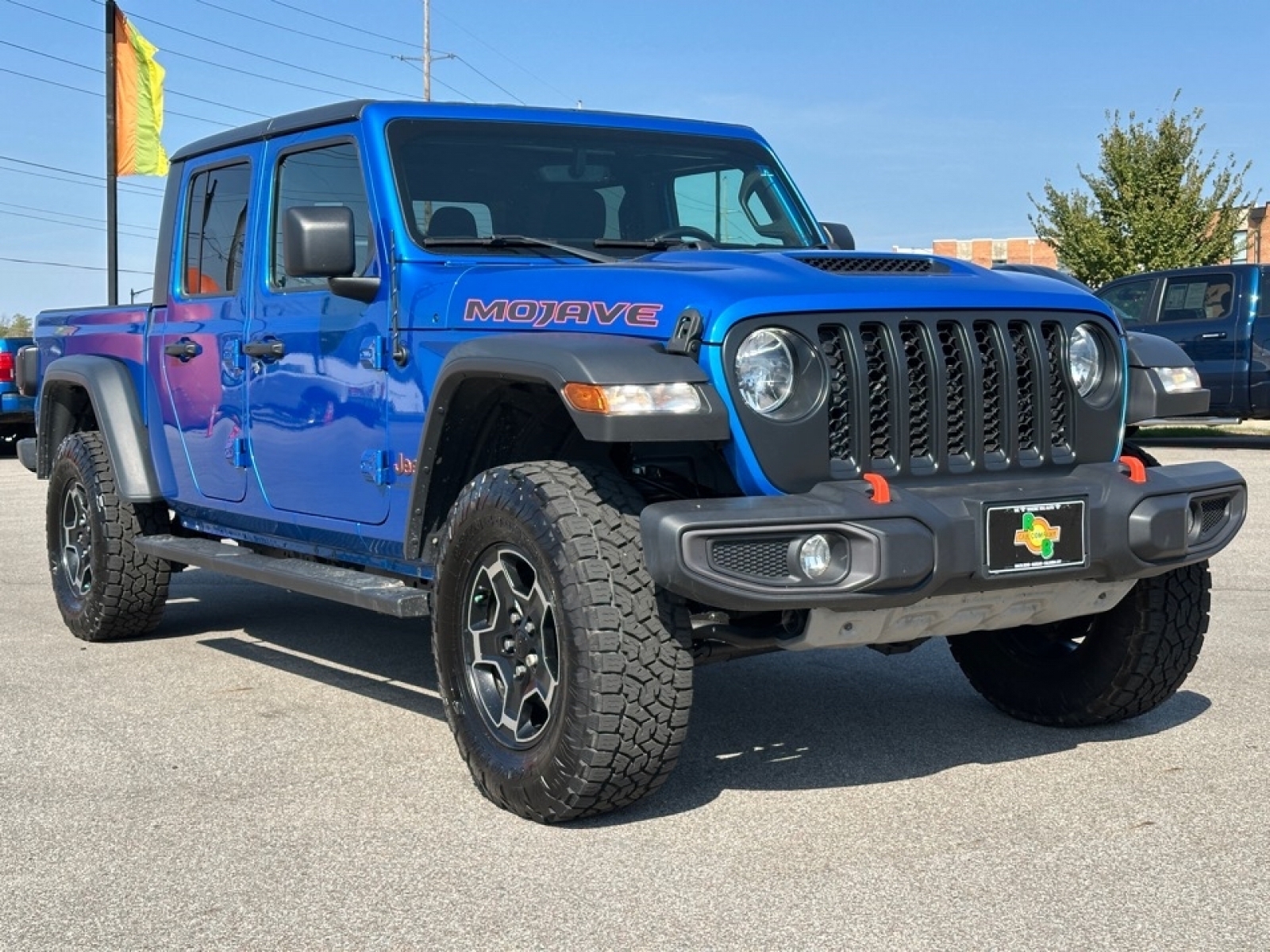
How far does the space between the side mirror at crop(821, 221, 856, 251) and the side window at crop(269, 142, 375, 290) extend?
181 centimetres

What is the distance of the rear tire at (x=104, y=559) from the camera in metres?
7.13

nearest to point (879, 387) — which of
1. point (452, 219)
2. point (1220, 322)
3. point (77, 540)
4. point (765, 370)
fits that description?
point (765, 370)

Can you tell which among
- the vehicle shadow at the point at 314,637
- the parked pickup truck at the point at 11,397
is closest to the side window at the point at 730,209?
the vehicle shadow at the point at 314,637

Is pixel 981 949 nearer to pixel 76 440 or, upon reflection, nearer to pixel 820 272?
pixel 820 272

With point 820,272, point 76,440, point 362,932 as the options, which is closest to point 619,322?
point 820,272

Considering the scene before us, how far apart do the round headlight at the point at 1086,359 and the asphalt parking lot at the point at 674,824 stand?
3.70 feet

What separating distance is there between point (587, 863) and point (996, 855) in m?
1.00

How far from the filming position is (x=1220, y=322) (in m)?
17.2

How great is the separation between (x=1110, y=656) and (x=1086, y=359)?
969 mm

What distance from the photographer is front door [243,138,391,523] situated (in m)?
5.41

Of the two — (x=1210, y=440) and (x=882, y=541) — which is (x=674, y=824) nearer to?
(x=882, y=541)

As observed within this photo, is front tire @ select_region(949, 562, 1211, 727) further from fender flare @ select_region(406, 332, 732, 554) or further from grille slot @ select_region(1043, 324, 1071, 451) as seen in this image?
fender flare @ select_region(406, 332, 732, 554)

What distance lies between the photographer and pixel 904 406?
443cm

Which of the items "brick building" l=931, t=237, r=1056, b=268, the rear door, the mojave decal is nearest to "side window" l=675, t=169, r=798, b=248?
the mojave decal
